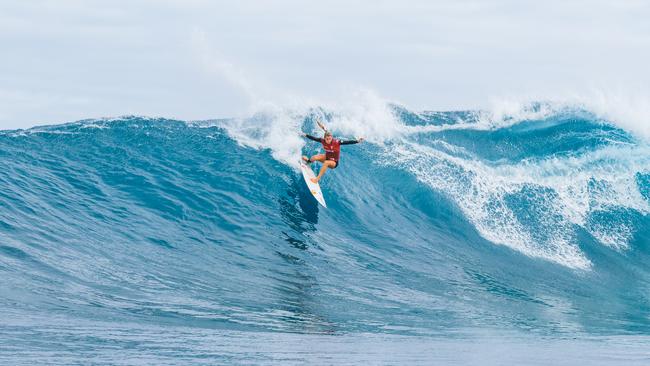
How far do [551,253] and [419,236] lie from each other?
12.6ft

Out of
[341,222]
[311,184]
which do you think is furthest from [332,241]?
[311,184]

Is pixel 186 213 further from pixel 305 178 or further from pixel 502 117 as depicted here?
pixel 502 117

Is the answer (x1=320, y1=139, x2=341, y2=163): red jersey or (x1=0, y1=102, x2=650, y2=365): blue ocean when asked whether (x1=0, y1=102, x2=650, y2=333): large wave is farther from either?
(x1=320, y1=139, x2=341, y2=163): red jersey

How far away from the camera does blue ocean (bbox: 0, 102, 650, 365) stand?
14188 mm

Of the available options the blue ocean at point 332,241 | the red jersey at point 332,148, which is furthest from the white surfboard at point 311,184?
the red jersey at point 332,148

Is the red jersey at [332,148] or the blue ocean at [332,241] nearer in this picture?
the blue ocean at [332,241]

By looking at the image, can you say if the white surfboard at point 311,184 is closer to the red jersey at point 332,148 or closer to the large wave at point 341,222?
the large wave at point 341,222

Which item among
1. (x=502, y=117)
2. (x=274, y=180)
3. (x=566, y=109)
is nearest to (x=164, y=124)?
(x=274, y=180)

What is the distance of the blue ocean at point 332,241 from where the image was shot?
14188mm

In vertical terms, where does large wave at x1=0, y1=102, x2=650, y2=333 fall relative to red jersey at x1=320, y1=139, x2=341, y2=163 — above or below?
below

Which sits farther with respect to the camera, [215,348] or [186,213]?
[186,213]

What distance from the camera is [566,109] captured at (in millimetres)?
33406

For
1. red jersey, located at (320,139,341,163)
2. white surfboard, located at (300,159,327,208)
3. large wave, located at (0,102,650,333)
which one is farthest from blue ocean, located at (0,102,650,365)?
red jersey, located at (320,139,341,163)

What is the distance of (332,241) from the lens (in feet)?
73.9
